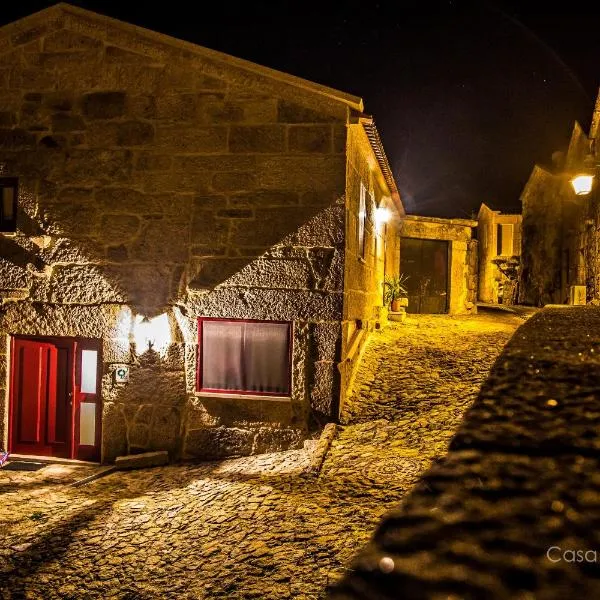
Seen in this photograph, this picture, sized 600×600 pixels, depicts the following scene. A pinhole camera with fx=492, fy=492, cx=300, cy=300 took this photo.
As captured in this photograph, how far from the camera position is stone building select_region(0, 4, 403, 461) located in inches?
257

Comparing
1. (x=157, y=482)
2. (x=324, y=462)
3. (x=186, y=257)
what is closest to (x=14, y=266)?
(x=186, y=257)

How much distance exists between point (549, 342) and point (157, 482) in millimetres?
4871

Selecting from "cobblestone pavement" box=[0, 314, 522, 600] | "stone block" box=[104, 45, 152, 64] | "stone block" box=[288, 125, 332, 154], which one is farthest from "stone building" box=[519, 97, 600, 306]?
"stone block" box=[104, 45, 152, 64]

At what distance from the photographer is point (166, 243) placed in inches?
267

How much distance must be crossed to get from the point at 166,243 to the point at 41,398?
10.2ft

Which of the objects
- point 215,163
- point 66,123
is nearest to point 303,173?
point 215,163

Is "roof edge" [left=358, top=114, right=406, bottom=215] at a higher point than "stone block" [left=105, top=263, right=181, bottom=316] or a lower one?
higher

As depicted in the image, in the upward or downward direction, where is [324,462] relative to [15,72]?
downward

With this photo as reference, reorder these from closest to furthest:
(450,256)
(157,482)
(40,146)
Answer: (157,482) < (40,146) < (450,256)

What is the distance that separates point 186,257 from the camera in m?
6.75

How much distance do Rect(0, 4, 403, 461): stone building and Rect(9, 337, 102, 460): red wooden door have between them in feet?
0.09

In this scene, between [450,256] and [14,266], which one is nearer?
[14,266]

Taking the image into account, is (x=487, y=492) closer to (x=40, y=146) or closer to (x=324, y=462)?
(x=324, y=462)

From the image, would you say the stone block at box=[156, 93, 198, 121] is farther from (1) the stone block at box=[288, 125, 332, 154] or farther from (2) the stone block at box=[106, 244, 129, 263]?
(2) the stone block at box=[106, 244, 129, 263]
